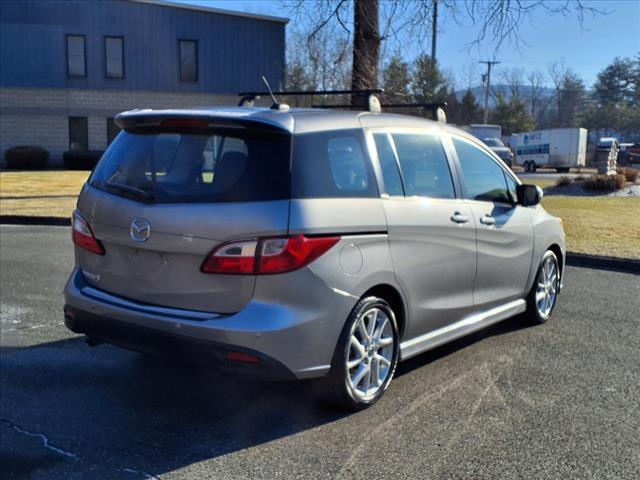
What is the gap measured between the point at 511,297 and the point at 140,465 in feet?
11.3

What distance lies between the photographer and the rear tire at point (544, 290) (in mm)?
5945

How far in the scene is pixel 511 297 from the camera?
18.2ft

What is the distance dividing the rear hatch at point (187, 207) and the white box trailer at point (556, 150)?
42.7 m

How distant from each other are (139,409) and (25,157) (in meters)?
30.8

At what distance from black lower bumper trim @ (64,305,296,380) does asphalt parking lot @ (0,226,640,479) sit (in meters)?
0.33

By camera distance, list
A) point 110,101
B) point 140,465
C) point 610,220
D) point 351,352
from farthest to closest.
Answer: point 110,101 → point 610,220 → point 351,352 → point 140,465

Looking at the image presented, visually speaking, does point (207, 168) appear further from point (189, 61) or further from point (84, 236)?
point (189, 61)

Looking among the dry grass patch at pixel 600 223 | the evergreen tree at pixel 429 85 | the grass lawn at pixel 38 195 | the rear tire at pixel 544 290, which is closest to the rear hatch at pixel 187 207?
the rear tire at pixel 544 290

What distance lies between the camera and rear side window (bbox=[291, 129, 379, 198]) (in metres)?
3.67

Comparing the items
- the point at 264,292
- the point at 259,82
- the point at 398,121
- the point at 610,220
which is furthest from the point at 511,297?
the point at 259,82

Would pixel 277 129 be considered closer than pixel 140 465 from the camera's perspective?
No

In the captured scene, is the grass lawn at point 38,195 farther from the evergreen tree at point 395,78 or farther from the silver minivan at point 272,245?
the silver minivan at point 272,245

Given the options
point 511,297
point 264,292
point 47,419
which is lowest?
point 47,419

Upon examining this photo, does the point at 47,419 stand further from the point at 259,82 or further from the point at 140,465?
the point at 259,82
